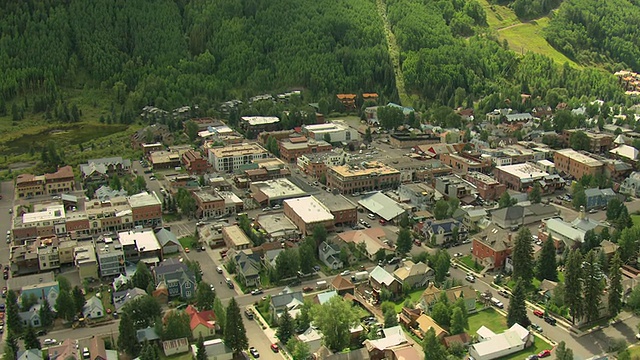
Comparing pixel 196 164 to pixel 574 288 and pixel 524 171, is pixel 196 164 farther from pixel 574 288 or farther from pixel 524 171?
pixel 574 288

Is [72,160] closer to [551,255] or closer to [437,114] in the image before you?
[437,114]

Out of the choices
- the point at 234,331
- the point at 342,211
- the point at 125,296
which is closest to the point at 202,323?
the point at 234,331

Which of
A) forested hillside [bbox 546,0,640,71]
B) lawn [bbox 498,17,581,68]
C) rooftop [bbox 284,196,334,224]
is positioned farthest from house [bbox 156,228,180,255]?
forested hillside [bbox 546,0,640,71]

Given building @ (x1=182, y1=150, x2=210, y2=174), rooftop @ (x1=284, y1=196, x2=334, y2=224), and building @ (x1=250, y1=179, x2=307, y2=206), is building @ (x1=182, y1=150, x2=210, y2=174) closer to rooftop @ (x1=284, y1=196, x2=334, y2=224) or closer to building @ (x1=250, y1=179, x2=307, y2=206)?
building @ (x1=250, y1=179, x2=307, y2=206)

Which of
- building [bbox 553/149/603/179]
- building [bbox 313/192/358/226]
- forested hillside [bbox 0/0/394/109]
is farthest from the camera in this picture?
forested hillside [bbox 0/0/394/109]

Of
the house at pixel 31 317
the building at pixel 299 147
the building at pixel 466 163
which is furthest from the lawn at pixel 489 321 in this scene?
the building at pixel 299 147

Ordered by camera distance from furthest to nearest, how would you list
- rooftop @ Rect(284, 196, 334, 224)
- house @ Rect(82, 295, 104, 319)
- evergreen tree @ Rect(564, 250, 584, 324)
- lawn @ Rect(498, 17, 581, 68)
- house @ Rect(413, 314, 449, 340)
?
lawn @ Rect(498, 17, 581, 68)
rooftop @ Rect(284, 196, 334, 224)
house @ Rect(82, 295, 104, 319)
evergreen tree @ Rect(564, 250, 584, 324)
house @ Rect(413, 314, 449, 340)
